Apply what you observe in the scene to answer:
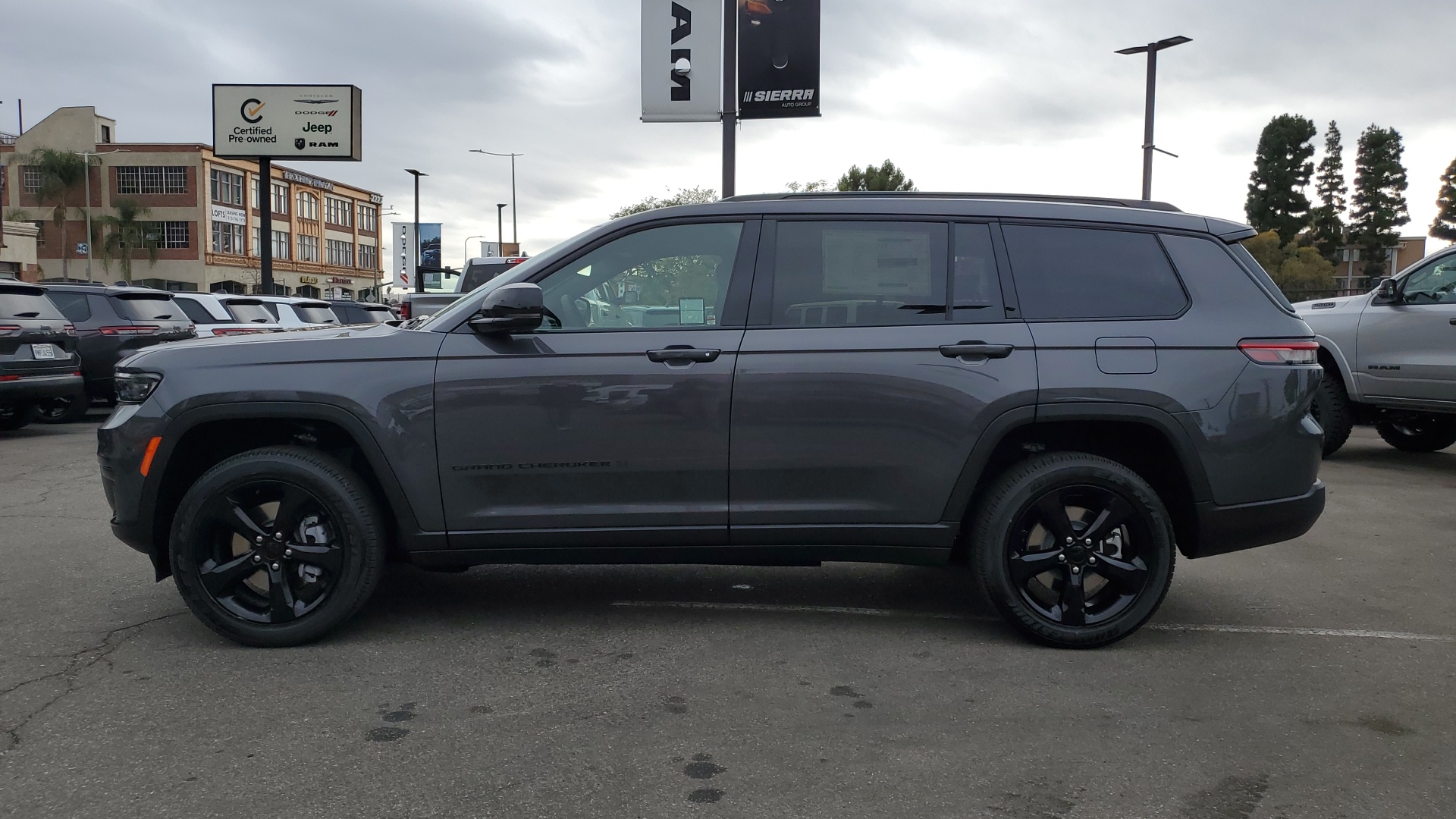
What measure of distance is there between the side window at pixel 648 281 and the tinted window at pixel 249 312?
44.8 ft

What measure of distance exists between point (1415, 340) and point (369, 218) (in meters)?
98.3

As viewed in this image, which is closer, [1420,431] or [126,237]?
[1420,431]

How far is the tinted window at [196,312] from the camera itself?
15.7 m

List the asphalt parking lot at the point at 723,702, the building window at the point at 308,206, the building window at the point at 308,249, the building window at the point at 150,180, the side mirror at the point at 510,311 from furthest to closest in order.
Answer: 1. the building window at the point at 308,249
2. the building window at the point at 308,206
3. the building window at the point at 150,180
4. the side mirror at the point at 510,311
5. the asphalt parking lot at the point at 723,702

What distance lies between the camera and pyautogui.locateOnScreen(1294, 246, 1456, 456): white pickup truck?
356 inches

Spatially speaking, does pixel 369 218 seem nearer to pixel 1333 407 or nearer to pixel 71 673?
pixel 1333 407

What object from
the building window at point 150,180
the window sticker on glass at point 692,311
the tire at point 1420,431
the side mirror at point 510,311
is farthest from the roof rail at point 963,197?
the building window at point 150,180

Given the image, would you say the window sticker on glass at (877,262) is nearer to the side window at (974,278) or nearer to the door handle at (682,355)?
the side window at (974,278)

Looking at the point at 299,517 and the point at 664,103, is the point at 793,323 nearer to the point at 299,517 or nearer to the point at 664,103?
the point at 299,517

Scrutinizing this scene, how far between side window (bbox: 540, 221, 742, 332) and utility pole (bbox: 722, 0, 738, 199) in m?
8.91

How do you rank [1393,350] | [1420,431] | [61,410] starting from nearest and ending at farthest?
[1393,350] → [1420,431] → [61,410]

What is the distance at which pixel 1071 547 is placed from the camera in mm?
4375

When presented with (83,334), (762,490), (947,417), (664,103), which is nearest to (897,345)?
(947,417)

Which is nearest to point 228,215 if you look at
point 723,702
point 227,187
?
point 227,187
